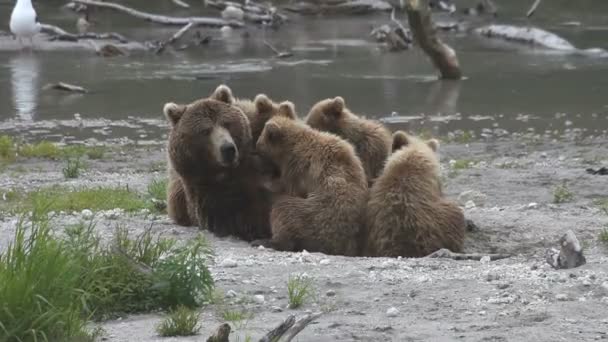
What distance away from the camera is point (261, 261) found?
6.45 metres

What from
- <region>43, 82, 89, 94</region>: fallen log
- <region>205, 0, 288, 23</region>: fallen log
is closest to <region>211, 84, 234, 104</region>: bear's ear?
<region>43, 82, 89, 94</region>: fallen log

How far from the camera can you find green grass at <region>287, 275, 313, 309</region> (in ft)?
17.9

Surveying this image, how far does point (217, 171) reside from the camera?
7.51 metres

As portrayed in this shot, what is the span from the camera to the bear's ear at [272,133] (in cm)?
738

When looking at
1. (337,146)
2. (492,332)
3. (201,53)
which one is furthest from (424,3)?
(492,332)

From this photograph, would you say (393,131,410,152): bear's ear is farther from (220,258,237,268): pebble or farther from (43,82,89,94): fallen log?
(43,82,89,94): fallen log

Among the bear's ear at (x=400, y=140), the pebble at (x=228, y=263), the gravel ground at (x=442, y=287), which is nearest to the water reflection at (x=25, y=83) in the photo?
the gravel ground at (x=442, y=287)

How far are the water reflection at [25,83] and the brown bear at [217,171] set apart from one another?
333 inches

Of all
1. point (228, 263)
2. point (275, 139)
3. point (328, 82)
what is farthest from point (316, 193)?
point (328, 82)

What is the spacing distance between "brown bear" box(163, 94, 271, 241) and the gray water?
6.67m

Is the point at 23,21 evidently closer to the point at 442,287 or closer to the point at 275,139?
the point at 275,139

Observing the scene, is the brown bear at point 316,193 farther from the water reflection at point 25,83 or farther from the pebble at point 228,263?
the water reflection at point 25,83

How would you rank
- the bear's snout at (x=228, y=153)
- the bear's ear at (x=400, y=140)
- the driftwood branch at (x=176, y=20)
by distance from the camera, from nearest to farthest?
the bear's snout at (x=228, y=153) < the bear's ear at (x=400, y=140) < the driftwood branch at (x=176, y=20)

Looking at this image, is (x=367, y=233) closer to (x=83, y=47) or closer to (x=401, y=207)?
(x=401, y=207)
